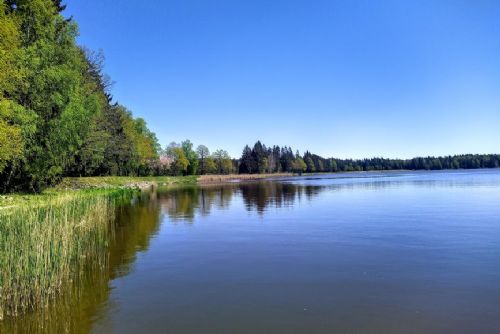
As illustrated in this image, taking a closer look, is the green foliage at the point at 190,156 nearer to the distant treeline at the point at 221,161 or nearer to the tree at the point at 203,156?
the distant treeline at the point at 221,161

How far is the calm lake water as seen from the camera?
8.45m

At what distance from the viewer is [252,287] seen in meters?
11.0

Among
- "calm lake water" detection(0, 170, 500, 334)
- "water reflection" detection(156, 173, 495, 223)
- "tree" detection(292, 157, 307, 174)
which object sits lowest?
"calm lake water" detection(0, 170, 500, 334)

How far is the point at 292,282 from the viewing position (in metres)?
11.4

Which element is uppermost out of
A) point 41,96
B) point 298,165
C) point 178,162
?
point 41,96

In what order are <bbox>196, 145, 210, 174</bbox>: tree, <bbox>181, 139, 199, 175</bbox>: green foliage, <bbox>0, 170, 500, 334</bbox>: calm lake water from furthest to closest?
<bbox>196, 145, 210, 174</bbox>: tree < <bbox>181, 139, 199, 175</bbox>: green foliage < <bbox>0, 170, 500, 334</bbox>: calm lake water

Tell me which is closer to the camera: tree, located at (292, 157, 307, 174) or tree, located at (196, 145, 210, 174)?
tree, located at (196, 145, 210, 174)

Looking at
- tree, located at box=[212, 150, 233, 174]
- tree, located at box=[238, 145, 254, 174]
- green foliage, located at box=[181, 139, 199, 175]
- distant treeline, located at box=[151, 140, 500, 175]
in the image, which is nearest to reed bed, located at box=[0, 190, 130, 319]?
distant treeline, located at box=[151, 140, 500, 175]

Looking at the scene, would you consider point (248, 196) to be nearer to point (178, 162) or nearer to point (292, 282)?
point (292, 282)

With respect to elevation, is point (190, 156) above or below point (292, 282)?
above

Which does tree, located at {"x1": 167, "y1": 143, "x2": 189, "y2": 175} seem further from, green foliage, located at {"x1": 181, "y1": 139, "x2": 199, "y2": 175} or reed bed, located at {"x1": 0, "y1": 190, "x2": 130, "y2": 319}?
reed bed, located at {"x1": 0, "y1": 190, "x2": 130, "y2": 319}

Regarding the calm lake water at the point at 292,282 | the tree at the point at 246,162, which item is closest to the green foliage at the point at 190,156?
the tree at the point at 246,162

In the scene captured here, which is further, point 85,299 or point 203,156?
point 203,156

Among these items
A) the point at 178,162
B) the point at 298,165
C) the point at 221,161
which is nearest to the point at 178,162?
the point at 178,162
